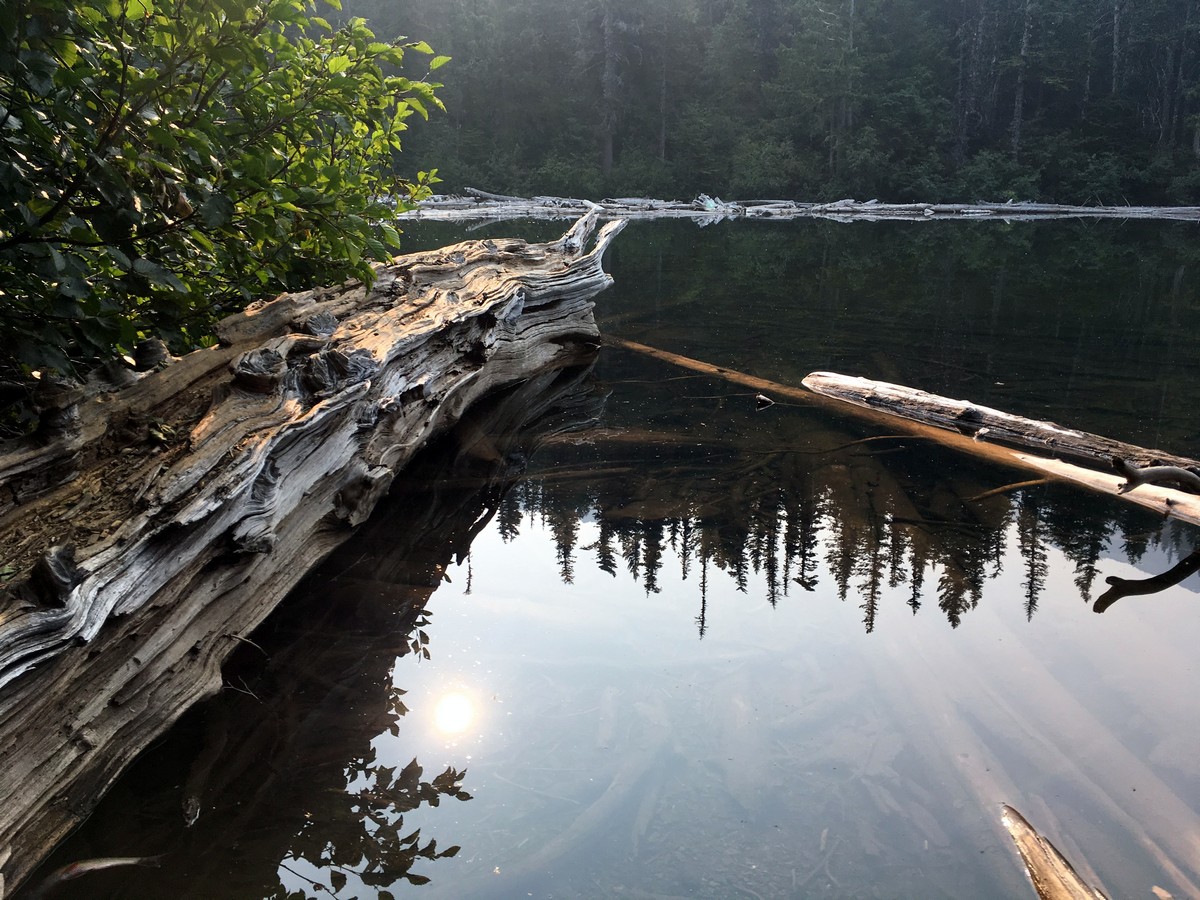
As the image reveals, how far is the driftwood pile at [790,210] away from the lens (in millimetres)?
33156

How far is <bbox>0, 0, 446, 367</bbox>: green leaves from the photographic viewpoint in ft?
8.53

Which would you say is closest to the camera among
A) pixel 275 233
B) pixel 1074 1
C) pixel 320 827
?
pixel 320 827

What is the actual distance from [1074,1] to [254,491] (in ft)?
165

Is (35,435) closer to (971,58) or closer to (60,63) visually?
(60,63)

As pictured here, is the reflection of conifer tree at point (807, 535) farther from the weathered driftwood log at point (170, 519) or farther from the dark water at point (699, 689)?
the weathered driftwood log at point (170, 519)

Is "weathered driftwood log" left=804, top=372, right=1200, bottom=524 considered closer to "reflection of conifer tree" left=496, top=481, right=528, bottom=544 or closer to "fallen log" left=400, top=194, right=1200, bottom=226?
"reflection of conifer tree" left=496, top=481, right=528, bottom=544

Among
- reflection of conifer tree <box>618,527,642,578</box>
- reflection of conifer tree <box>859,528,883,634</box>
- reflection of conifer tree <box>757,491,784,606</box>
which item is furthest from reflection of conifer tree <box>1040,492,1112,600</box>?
reflection of conifer tree <box>618,527,642,578</box>

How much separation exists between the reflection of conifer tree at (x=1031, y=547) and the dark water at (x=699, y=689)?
0.9 inches

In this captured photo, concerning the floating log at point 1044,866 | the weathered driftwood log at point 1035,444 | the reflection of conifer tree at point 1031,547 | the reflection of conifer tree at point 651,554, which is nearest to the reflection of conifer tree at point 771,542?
the reflection of conifer tree at point 651,554

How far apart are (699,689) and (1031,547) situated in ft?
7.84

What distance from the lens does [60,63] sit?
260 centimetres

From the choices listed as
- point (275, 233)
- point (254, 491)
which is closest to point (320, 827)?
point (254, 491)

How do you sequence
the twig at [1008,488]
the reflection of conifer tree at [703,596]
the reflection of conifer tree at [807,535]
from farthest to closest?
the twig at [1008,488] < the reflection of conifer tree at [807,535] < the reflection of conifer tree at [703,596]

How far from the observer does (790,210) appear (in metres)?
35.5
